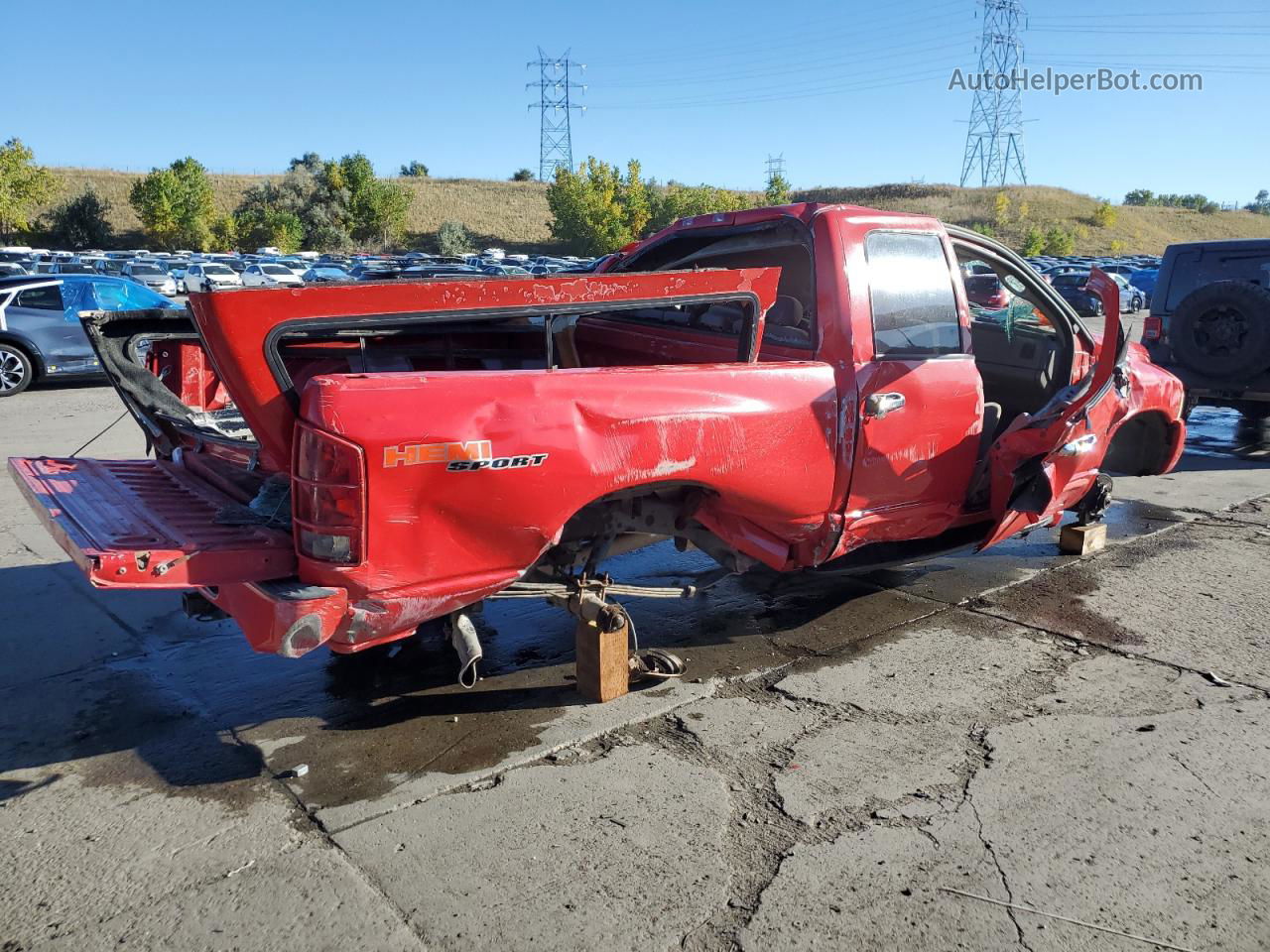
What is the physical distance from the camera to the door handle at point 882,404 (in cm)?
398

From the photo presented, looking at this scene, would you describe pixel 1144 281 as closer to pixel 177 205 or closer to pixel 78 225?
pixel 177 205

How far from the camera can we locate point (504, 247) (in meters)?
72.9

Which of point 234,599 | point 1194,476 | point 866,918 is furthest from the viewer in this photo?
point 1194,476

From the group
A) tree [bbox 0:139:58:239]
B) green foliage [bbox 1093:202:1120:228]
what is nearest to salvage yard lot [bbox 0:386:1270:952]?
tree [bbox 0:139:58:239]

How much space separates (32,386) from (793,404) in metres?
12.9

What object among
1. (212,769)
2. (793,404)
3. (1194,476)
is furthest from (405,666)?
(1194,476)

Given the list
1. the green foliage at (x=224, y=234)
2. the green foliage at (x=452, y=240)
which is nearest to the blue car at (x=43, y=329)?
the green foliage at (x=224, y=234)

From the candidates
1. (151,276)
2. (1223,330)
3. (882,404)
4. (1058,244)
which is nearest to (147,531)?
(882,404)

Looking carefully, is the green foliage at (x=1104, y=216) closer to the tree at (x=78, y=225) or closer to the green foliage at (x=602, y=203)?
the green foliage at (x=602, y=203)

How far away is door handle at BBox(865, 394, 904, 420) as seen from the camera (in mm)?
3977

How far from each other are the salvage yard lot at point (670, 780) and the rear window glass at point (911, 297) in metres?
1.41

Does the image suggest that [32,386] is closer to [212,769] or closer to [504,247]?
[212,769]

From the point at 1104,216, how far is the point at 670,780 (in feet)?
307

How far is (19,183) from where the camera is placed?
167 feet
